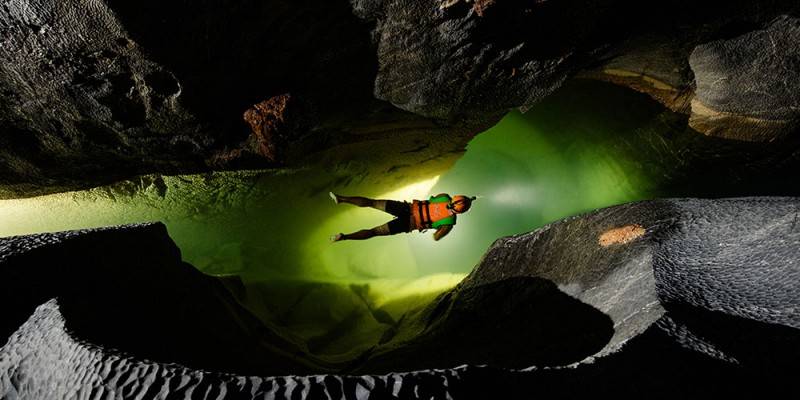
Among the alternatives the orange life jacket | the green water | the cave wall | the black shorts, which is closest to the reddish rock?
the cave wall

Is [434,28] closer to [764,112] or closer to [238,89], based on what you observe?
[238,89]

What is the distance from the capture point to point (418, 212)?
16.6ft

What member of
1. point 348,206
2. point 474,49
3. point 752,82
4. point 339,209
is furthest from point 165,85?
point 752,82

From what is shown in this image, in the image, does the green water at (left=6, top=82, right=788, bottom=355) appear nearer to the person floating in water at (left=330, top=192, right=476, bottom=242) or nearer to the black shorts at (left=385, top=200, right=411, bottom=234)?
the person floating in water at (left=330, top=192, right=476, bottom=242)

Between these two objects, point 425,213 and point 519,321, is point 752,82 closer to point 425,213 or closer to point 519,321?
point 519,321

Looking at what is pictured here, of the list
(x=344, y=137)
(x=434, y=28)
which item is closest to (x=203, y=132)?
(x=344, y=137)

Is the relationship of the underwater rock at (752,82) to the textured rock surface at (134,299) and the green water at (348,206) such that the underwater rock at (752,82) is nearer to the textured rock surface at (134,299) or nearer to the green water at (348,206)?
the green water at (348,206)

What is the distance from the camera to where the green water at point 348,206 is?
4738 millimetres

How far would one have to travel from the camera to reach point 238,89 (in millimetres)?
2994

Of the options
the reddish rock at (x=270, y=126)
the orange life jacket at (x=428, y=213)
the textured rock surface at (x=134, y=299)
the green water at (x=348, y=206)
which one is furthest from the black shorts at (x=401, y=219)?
the textured rock surface at (x=134, y=299)

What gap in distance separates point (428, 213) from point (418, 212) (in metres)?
0.14

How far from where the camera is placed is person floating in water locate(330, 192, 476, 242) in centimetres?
480

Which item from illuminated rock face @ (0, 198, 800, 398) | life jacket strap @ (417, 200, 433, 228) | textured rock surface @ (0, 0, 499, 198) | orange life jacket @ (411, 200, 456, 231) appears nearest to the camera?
illuminated rock face @ (0, 198, 800, 398)

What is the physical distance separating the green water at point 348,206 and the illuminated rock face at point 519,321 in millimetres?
1630
